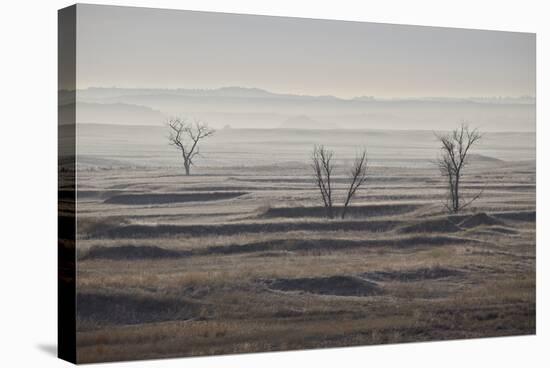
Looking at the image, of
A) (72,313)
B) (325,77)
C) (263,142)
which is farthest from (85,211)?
(325,77)

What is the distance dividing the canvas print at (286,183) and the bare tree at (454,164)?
0.02 meters

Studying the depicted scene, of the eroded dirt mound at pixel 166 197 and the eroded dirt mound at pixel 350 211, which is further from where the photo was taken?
the eroded dirt mound at pixel 350 211

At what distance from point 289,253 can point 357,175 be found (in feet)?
4.15

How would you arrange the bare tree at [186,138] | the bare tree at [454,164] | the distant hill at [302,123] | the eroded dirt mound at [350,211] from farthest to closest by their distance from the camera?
the bare tree at [454,164]
the distant hill at [302,123]
the eroded dirt mound at [350,211]
the bare tree at [186,138]

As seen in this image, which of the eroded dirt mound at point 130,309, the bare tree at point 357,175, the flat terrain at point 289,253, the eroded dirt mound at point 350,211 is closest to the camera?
the eroded dirt mound at point 130,309

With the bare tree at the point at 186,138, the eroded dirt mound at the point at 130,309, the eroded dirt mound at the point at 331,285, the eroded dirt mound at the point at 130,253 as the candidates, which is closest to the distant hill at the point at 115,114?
the bare tree at the point at 186,138

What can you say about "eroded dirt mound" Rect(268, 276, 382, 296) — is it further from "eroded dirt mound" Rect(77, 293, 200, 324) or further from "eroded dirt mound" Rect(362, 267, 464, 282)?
"eroded dirt mound" Rect(77, 293, 200, 324)

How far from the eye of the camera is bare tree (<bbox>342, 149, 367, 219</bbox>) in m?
16.0

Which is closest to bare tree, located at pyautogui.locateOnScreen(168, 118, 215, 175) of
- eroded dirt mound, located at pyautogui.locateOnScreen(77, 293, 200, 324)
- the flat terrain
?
the flat terrain

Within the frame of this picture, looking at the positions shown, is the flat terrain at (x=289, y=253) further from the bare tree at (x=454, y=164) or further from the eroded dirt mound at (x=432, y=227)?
the bare tree at (x=454, y=164)

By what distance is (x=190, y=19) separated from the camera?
49.8ft

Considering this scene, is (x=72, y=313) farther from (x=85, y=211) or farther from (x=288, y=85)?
(x=288, y=85)

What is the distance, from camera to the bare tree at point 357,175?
52.4 ft

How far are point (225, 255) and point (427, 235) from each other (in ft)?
8.63
